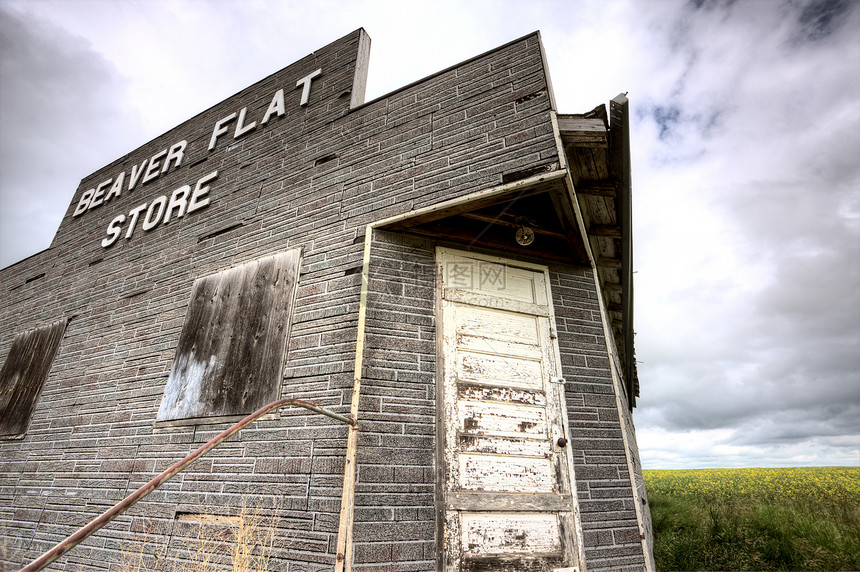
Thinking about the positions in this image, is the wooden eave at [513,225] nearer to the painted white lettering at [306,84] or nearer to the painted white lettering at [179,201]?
the painted white lettering at [306,84]

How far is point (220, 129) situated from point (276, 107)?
4.31 ft

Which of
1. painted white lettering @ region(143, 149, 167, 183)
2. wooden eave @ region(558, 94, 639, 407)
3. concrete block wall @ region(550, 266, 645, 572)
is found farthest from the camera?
painted white lettering @ region(143, 149, 167, 183)

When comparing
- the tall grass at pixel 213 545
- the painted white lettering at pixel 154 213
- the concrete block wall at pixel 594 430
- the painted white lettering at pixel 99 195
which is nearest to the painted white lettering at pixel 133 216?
the painted white lettering at pixel 154 213

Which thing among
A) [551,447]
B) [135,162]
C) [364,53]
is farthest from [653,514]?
[135,162]

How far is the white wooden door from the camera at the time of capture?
3344 millimetres

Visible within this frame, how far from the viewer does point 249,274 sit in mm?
5113

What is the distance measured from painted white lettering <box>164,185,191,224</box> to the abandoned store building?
88 mm

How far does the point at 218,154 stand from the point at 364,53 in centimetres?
282

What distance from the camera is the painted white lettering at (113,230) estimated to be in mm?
7422

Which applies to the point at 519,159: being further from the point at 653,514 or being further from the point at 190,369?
the point at 653,514

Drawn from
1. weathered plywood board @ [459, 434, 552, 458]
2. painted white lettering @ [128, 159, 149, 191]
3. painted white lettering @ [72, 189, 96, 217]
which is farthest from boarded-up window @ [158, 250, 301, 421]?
painted white lettering @ [72, 189, 96, 217]

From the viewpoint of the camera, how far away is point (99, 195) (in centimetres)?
861

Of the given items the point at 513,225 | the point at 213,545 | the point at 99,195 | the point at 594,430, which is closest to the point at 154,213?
the point at 99,195

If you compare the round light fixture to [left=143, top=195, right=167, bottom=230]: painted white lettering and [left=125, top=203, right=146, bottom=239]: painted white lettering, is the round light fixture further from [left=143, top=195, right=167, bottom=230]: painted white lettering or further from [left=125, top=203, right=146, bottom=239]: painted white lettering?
[left=125, top=203, right=146, bottom=239]: painted white lettering
